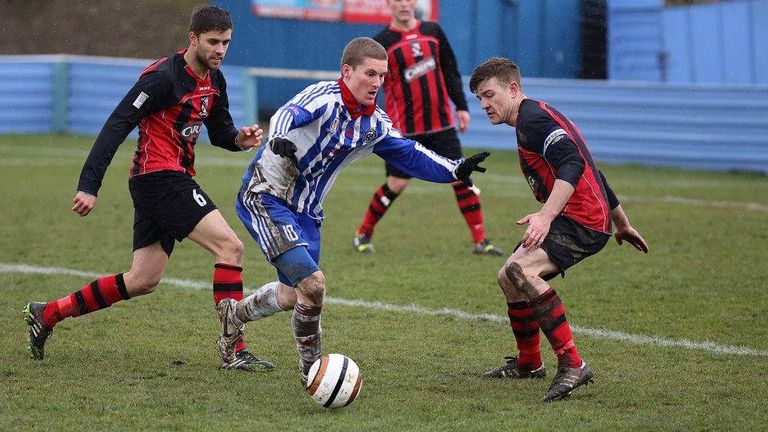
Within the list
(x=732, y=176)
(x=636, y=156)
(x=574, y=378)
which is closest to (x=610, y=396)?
(x=574, y=378)

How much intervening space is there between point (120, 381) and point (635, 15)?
64.0 feet

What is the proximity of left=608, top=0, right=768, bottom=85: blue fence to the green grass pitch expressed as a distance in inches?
380

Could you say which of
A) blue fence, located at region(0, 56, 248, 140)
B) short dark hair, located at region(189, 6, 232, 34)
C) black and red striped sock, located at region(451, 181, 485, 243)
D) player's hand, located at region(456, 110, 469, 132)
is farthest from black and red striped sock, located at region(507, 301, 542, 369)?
blue fence, located at region(0, 56, 248, 140)

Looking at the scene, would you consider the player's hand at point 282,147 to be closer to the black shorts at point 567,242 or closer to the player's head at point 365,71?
the player's head at point 365,71

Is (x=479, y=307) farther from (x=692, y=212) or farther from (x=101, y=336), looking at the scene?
(x=692, y=212)

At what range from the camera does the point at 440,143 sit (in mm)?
10062

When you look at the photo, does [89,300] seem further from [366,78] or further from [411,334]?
[366,78]

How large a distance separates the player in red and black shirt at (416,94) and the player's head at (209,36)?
13.6 feet

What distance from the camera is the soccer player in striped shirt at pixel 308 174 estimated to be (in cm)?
542

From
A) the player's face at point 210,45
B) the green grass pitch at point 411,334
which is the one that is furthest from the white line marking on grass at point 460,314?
the player's face at point 210,45

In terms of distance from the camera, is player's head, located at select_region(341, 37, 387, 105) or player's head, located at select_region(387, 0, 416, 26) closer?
player's head, located at select_region(341, 37, 387, 105)

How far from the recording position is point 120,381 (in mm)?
5574

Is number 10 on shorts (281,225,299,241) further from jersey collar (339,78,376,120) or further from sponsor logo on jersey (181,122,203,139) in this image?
sponsor logo on jersey (181,122,203,139)

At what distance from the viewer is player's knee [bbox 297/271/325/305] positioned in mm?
5336
